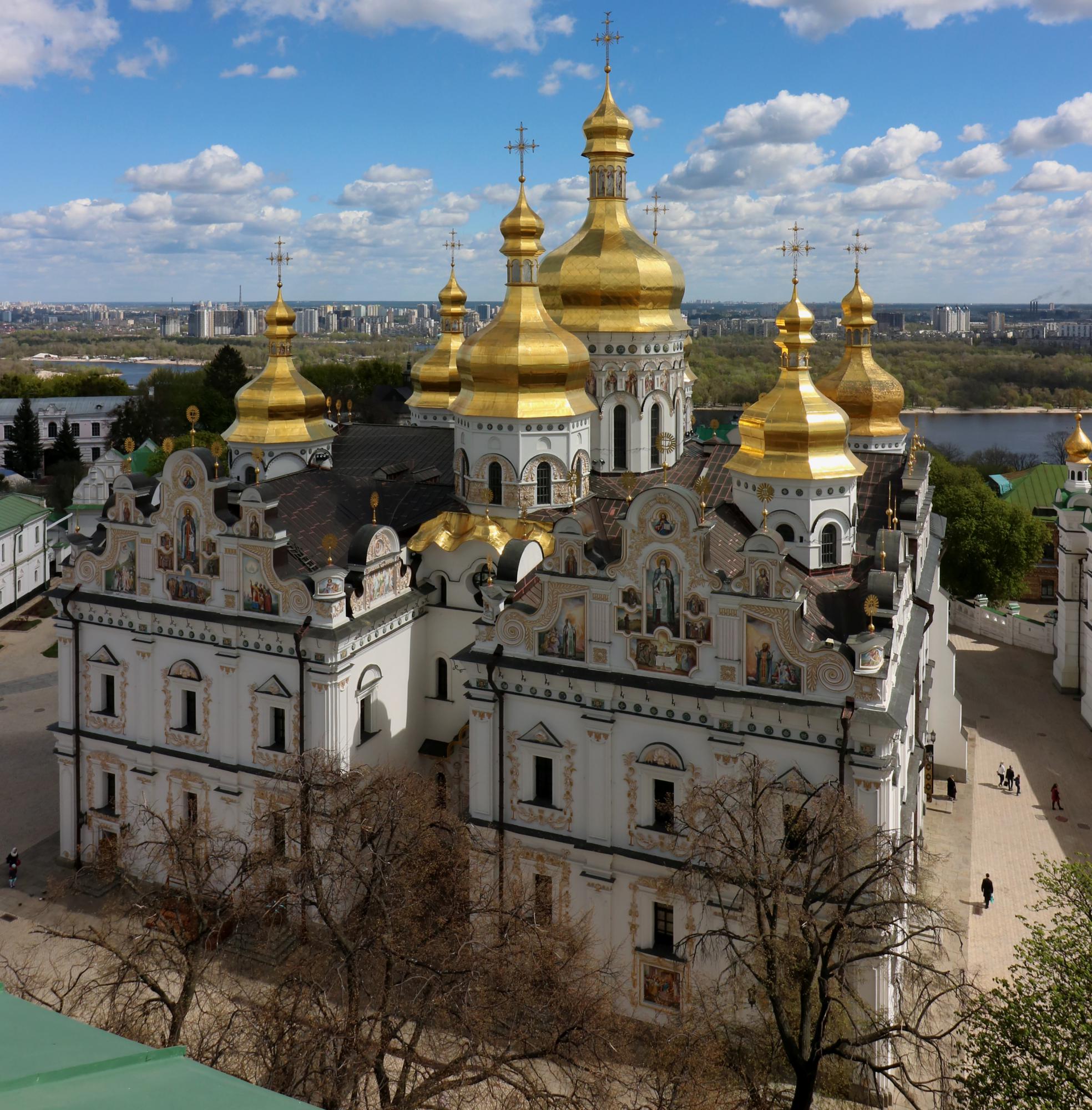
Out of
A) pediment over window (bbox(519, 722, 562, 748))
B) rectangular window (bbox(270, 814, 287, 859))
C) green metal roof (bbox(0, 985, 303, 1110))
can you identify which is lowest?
rectangular window (bbox(270, 814, 287, 859))

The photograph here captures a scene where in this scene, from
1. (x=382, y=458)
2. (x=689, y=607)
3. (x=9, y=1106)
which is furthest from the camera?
(x=382, y=458)

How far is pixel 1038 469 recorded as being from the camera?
48.6 meters

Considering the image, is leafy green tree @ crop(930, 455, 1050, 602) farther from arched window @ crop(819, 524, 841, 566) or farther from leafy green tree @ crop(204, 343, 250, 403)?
leafy green tree @ crop(204, 343, 250, 403)

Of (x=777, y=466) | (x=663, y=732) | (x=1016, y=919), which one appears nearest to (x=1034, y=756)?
(x=1016, y=919)

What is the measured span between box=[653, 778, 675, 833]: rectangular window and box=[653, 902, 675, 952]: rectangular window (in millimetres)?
1205

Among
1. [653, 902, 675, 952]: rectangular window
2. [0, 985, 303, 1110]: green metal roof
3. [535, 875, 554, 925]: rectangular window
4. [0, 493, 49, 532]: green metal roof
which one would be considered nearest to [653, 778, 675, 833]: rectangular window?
[653, 902, 675, 952]: rectangular window

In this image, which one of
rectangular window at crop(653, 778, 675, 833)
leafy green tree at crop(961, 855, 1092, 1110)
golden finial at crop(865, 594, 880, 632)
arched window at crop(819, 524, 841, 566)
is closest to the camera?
leafy green tree at crop(961, 855, 1092, 1110)

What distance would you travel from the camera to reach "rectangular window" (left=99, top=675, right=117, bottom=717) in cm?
2027

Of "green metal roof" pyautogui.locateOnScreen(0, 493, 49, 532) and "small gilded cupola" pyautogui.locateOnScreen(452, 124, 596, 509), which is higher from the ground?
"small gilded cupola" pyautogui.locateOnScreen(452, 124, 596, 509)

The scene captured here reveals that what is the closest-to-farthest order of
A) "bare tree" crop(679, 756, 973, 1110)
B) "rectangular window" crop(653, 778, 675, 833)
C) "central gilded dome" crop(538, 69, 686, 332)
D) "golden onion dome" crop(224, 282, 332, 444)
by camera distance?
"bare tree" crop(679, 756, 973, 1110)
"rectangular window" crop(653, 778, 675, 833)
"central gilded dome" crop(538, 69, 686, 332)
"golden onion dome" crop(224, 282, 332, 444)

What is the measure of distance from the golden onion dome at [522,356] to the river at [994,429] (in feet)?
218

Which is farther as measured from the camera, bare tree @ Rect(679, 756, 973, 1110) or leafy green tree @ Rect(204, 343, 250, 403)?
leafy green tree @ Rect(204, 343, 250, 403)

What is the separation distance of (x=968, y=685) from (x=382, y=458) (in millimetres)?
18235

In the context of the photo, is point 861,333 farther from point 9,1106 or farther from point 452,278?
point 9,1106
